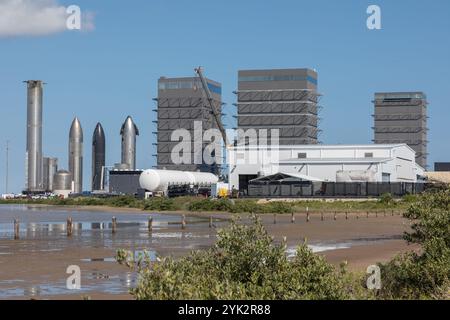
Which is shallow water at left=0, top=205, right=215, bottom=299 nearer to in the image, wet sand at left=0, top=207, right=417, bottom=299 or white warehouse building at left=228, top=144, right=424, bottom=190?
wet sand at left=0, top=207, right=417, bottom=299

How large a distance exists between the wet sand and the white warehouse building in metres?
65.5

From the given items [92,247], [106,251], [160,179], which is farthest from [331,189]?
[106,251]

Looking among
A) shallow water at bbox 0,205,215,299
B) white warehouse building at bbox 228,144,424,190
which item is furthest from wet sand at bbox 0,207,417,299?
white warehouse building at bbox 228,144,424,190

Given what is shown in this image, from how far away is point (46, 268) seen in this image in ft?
100

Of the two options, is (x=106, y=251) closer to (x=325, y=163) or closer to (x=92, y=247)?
(x=92, y=247)

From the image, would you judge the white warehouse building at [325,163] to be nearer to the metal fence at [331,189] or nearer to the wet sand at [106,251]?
the metal fence at [331,189]

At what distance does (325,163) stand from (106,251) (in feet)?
332

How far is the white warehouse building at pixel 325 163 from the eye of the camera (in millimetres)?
131125

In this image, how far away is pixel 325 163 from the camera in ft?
451

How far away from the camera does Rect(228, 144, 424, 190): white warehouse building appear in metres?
131
